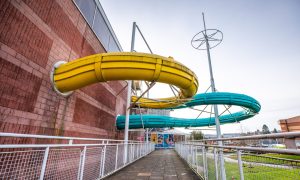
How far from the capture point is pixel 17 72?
4336 mm

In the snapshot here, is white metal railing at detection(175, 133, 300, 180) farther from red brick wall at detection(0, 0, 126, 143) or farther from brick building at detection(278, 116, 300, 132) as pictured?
brick building at detection(278, 116, 300, 132)

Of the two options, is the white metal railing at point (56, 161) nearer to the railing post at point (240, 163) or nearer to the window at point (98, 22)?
the railing post at point (240, 163)

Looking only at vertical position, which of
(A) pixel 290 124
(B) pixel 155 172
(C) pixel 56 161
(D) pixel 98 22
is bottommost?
(B) pixel 155 172

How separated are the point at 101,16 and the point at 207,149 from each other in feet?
31.8

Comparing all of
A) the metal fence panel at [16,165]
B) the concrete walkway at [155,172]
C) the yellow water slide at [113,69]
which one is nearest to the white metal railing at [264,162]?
the concrete walkway at [155,172]

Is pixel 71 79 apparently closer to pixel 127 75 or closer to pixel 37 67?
pixel 37 67

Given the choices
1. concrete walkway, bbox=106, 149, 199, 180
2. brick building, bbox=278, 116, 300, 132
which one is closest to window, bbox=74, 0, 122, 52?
concrete walkway, bbox=106, 149, 199, 180

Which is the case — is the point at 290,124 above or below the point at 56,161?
above

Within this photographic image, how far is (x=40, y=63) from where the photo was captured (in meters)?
5.12

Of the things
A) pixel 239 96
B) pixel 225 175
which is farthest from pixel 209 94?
pixel 225 175

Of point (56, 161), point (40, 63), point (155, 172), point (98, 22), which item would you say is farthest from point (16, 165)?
point (98, 22)

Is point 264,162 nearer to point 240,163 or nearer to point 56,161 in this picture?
point 240,163

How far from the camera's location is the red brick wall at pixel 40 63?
409 centimetres

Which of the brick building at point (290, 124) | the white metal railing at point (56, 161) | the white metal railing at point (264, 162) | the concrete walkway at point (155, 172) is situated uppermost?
the brick building at point (290, 124)
